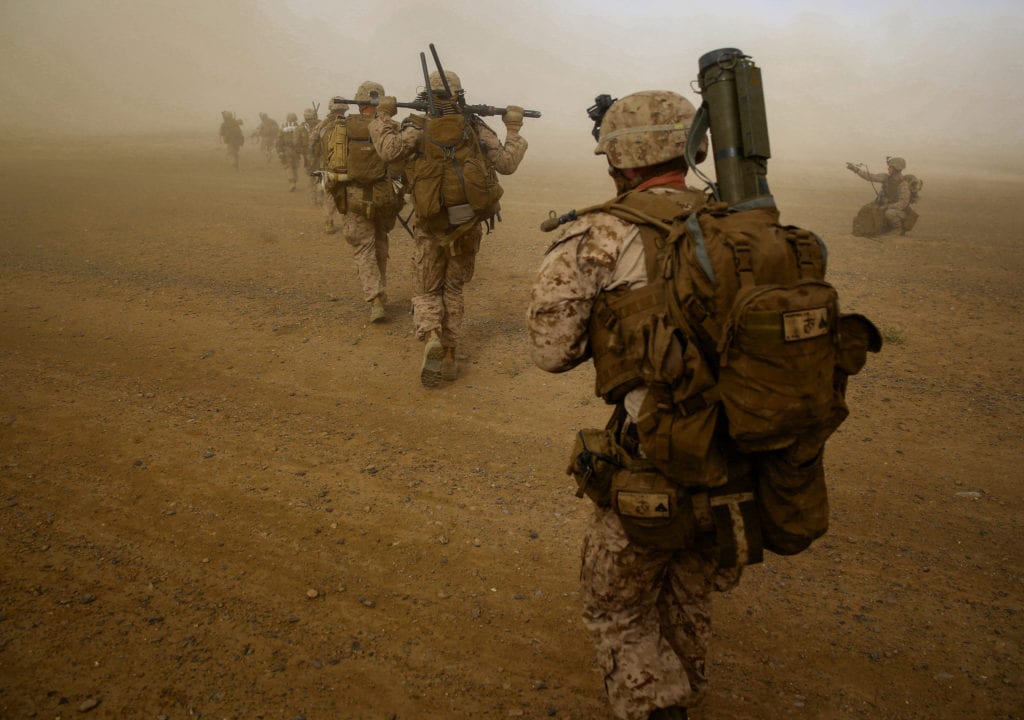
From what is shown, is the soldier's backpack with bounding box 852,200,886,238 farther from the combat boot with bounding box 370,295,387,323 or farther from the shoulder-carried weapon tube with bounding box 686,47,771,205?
the shoulder-carried weapon tube with bounding box 686,47,771,205

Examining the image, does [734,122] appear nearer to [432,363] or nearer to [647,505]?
[647,505]

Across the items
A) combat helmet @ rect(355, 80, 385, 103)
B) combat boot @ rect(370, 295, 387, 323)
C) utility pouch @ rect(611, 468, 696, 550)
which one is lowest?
utility pouch @ rect(611, 468, 696, 550)

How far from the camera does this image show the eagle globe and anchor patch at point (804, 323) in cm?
165

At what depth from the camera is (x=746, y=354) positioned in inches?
67.2

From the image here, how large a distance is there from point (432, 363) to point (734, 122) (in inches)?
138

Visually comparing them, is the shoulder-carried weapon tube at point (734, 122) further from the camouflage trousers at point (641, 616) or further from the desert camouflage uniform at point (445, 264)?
the desert camouflage uniform at point (445, 264)

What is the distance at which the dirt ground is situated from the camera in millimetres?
2596

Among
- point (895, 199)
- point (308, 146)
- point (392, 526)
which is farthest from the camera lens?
point (308, 146)

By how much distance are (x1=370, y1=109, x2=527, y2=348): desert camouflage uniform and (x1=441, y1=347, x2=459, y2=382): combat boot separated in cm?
6

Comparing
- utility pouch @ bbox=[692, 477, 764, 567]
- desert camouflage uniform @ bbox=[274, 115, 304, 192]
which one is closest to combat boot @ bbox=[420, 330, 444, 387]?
utility pouch @ bbox=[692, 477, 764, 567]

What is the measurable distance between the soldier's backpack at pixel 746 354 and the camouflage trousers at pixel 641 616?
1.16 feet

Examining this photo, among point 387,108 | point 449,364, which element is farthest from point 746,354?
point 387,108

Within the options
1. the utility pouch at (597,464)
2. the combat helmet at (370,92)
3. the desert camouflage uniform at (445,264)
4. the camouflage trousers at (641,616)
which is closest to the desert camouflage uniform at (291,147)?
the combat helmet at (370,92)

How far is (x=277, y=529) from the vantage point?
3.49m
